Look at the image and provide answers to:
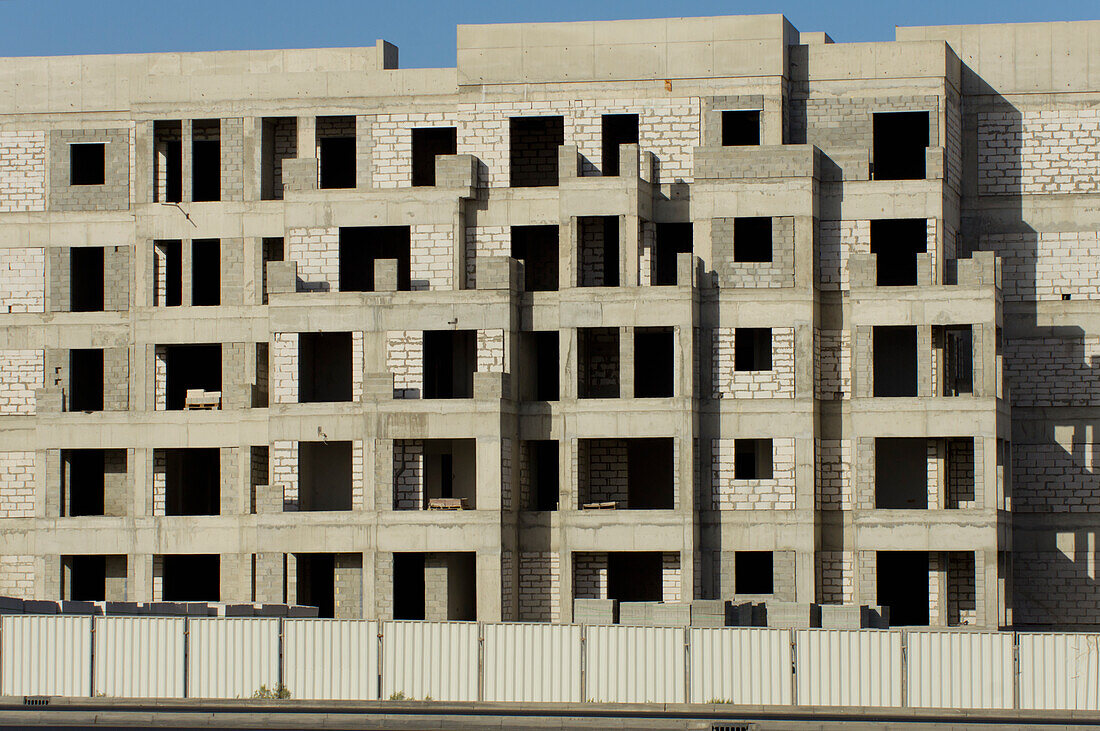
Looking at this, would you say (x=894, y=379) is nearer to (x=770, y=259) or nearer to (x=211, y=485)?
(x=770, y=259)

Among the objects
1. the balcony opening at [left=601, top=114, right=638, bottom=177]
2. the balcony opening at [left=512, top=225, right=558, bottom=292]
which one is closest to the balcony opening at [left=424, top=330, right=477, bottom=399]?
the balcony opening at [left=512, top=225, right=558, bottom=292]

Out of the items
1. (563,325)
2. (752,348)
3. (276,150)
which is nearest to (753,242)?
(752,348)

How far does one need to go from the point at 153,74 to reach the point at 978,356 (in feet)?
93.1

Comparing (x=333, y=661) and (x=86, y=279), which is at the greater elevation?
(x=86, y=279)

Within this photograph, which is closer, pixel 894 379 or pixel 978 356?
pixel 978 356

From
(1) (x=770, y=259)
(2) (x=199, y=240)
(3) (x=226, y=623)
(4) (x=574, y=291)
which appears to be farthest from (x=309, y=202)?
(3) (x=226, y=623)

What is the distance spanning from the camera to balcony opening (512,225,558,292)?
59.2m

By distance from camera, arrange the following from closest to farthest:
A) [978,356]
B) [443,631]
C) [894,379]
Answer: [443,631] → [978,356] → [894,379]

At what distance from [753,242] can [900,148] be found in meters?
7.00

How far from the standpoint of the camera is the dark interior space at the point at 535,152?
5925 centimetres

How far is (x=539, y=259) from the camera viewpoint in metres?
59.6

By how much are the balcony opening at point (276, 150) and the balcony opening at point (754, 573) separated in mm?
19295

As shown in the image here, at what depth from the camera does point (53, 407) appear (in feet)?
190

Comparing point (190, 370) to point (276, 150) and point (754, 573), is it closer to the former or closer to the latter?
point (276, 150)
